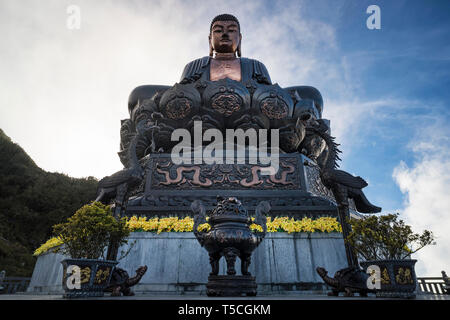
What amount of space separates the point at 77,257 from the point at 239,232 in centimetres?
216

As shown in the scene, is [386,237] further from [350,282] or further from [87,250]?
[87,250]

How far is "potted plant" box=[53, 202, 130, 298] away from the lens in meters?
3.32

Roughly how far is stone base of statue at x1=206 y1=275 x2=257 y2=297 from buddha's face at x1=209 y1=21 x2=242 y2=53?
10264 mm

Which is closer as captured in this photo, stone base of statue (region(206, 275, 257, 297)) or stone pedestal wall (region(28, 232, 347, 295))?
stone base of statue (region(206, 275, 257, 297))

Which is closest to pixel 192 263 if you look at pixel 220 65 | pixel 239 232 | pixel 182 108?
pixel 239 232

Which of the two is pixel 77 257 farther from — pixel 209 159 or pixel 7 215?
pixel 7 215

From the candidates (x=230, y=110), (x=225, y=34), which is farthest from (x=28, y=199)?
(x=225, y=34)

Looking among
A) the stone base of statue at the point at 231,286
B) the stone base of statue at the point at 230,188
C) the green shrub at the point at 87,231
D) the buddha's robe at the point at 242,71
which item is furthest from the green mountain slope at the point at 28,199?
the stone base of statue at the point at 231,286

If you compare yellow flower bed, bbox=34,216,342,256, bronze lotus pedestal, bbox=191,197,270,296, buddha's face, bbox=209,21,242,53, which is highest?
buddha's face, bbox=209,21,242,53

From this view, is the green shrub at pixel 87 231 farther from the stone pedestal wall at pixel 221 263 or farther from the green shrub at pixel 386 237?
the green shrub at pixel 386 237

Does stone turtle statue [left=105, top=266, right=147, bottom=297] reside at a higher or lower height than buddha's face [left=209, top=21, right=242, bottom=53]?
lower

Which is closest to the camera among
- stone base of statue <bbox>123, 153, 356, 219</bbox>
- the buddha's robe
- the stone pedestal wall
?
the stone pedestal wall

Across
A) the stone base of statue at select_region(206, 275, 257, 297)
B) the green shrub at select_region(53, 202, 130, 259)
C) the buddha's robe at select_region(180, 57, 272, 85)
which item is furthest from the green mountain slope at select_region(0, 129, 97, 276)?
the stone base of statue at select_region(206, 275, 257, 297)

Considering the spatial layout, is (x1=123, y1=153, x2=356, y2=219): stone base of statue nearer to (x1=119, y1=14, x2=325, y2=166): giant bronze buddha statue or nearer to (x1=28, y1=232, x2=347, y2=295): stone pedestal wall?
(x1=28, y1=232, x2=347, y2=295): stone pedestal wall
